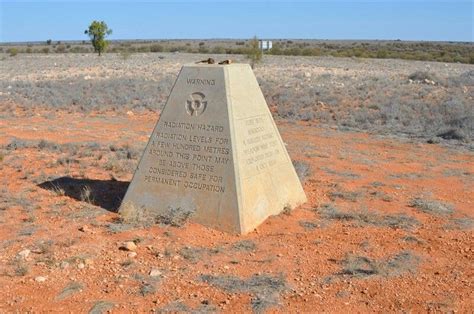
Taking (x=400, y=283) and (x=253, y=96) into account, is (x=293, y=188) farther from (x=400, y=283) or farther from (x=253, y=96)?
(x=400, y=283)

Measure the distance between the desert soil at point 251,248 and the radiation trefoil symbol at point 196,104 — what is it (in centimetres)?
147

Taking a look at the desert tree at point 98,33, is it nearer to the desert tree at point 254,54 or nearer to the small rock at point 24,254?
the desert tree at point 254,54

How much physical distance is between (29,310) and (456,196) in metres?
6.64

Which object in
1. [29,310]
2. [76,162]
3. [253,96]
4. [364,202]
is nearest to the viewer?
[29,310]

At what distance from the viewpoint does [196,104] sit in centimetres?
696

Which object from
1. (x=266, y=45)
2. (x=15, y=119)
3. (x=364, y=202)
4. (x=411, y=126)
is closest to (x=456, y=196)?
(x=364, y=202)

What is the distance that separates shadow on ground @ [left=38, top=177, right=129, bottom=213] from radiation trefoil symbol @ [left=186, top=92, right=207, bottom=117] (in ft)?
5.92

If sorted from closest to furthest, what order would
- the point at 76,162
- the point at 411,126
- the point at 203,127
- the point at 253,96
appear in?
the point at 203,127
the point at 253,96
the point at 76,162
the point at 411,126

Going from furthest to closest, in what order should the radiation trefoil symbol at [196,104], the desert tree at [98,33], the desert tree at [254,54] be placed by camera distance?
the desert tree at [98,33]
the desert tree at [254,54]
the radiation trefoil symbol at [196,104]

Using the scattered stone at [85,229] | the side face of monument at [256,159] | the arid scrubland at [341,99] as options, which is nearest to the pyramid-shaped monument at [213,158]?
the side face of monument at [256,159]

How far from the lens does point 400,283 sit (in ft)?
17.1

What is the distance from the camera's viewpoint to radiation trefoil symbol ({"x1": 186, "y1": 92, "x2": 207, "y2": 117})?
6.91 meters

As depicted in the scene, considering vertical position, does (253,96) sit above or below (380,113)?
above

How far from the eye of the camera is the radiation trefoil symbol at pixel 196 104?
22.7ft
